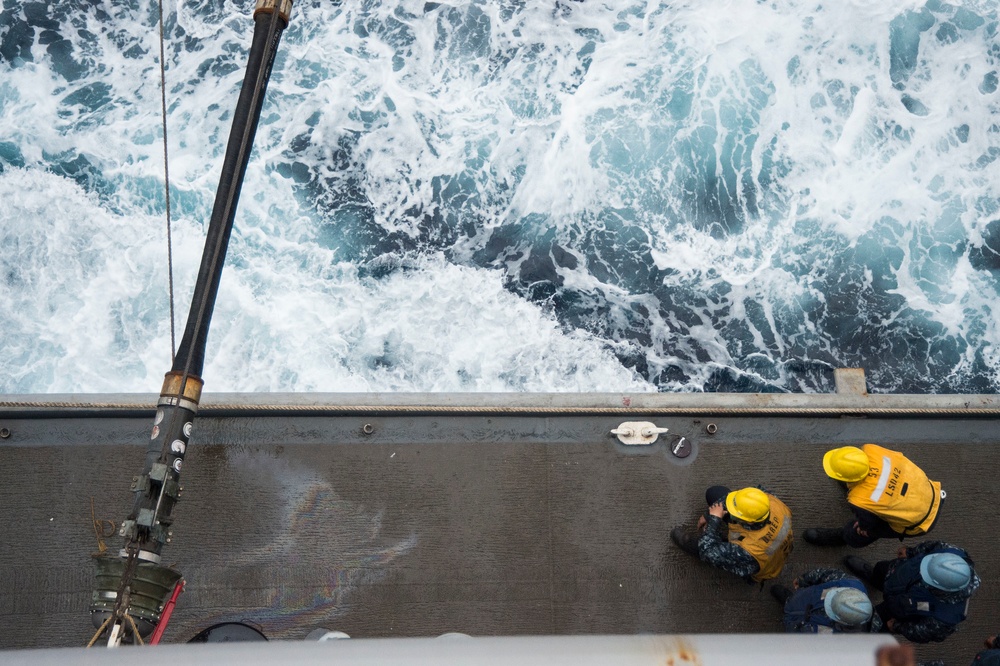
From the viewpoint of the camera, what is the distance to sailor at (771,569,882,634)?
161 inches

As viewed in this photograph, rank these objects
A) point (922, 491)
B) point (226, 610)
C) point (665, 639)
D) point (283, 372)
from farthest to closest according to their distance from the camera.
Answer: point (283, 372) < point (226, 610) < point (922, 491) < point (665, 639)

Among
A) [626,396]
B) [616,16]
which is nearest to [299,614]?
[626,396]

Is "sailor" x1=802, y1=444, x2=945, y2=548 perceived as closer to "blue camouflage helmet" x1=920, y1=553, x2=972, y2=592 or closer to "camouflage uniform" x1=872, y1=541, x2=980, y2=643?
"camouflage uniform" x1=872, y1=541, x2=980, y2=643

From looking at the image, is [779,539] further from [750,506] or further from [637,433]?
[637,433]

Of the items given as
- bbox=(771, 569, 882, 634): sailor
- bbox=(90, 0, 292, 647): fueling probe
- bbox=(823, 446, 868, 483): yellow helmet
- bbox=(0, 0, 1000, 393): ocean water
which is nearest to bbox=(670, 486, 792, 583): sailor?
bbox=(771, 569, 882, 634): sailor

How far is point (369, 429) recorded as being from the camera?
5.38 m

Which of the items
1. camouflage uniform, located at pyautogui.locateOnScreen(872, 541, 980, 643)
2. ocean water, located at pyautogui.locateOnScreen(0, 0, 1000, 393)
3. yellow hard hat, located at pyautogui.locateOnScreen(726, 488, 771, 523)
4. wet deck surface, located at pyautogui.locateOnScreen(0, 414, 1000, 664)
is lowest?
camouflage uniform, located at pyautogui.locateOnScreen(872, 541, 980, 643)

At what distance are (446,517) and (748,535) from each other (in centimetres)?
197

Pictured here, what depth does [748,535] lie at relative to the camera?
4637 millimetres

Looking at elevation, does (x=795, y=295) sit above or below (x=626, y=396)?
above

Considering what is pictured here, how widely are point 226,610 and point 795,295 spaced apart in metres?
6.52

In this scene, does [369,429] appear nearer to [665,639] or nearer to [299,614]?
[299,614]

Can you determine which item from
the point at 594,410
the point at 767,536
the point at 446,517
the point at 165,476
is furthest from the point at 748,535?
the point at 165,476

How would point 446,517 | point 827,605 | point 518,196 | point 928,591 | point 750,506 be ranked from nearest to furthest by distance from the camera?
point 827,605
point 928,591
point 750,506
point 446,517
point 518,196
